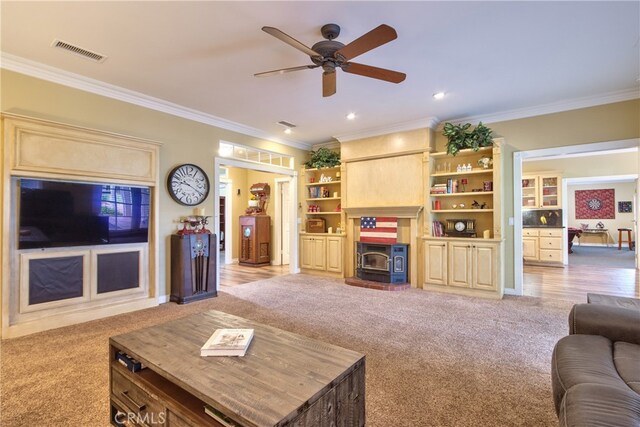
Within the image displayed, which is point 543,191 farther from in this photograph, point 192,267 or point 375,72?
point 192,267

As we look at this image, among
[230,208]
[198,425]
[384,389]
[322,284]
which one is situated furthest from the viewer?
[230,208]

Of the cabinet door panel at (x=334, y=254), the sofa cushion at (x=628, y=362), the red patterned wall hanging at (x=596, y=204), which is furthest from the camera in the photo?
the red patterned wall hanging at (x=596, y=204)

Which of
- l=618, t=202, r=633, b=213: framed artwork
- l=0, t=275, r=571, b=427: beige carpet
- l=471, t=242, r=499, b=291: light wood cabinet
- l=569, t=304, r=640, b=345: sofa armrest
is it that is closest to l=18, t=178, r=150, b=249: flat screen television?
l=0, t=275, r=571, b=427: beige carpet

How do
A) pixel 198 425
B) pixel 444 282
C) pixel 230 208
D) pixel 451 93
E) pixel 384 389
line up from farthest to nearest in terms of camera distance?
pixel 230 208
pixel 444 282
pixel 451 93
pixel 384 389
pixel 198 425

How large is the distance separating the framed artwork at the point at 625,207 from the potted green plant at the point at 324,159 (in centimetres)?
1204

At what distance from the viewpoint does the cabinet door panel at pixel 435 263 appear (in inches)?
193

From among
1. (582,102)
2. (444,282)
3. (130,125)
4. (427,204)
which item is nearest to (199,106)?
(130,125)

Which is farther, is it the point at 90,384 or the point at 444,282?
the point at 444,282

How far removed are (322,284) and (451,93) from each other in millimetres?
3697

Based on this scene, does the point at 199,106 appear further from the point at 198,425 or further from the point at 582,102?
the point at 582,102

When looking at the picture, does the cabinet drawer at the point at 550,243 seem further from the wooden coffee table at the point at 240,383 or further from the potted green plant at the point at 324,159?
the wooden coffee table at the point at 240,383

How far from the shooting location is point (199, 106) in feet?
14.6

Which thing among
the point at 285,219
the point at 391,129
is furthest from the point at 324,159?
the point at 285,219

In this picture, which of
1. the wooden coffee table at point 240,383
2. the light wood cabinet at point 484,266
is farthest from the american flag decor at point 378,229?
the wooden coffee table at point 240,383
